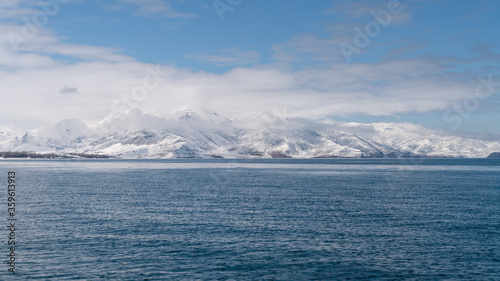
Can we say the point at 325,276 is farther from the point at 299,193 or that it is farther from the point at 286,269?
the point at 299,193

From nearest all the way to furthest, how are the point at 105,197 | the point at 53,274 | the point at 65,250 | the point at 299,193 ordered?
the point at 53,274
the point at 65,250
the point at 105,197
the point at 299,193

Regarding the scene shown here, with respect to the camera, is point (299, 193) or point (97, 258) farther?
A: point (299, 193)

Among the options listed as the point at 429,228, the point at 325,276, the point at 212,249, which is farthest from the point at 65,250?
the point at 429,228

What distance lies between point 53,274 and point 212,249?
17511 mm

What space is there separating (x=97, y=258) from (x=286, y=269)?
2105 centimetres

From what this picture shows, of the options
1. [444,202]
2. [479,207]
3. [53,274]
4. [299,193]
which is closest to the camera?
[53,274]

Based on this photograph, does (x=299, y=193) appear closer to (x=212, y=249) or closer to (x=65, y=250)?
(x=212, y=249)

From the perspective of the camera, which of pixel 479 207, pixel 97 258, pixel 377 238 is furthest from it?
pixel 479 207

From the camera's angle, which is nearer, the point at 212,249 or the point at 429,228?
the point at 212,249

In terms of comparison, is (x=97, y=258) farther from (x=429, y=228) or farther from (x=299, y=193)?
(x=299, y=193)

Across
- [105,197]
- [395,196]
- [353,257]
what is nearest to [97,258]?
[353,257]

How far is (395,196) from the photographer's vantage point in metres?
105

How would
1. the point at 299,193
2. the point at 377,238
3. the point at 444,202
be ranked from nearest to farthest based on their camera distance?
the point at 377,238
the point at 444,202
the point at 299,193

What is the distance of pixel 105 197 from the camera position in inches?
3939
